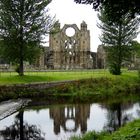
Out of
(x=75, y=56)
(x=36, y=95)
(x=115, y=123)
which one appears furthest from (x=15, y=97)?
(x=75, y=56)

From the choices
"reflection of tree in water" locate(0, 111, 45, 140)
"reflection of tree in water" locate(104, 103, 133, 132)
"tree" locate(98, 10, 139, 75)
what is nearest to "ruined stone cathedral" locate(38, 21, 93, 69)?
"tree" locate(98, 10, 139, 75)

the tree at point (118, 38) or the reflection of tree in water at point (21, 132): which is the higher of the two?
the tree at point (118, 38)

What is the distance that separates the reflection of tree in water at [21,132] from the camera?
24950mm

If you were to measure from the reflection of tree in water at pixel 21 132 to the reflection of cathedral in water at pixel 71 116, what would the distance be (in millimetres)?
1618

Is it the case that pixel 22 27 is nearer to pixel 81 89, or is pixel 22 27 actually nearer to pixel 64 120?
pixel 81 89

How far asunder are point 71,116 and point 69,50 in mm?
88081

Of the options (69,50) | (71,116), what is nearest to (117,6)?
(71,116)

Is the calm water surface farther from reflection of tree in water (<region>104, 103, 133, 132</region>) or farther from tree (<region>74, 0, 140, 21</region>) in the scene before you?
tree (<region>74, 0, 140, 21</region>)

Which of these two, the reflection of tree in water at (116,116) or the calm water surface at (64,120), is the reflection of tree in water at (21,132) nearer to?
the calm water surface at (64,120)

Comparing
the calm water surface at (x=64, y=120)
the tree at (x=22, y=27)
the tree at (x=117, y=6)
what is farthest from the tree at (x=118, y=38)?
the tree at (x=117, y=6)

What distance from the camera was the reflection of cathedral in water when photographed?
97.7 feet

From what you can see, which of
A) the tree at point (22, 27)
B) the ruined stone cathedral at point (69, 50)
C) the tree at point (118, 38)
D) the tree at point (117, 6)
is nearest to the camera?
the tree at point (117, 6)

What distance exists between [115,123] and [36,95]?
820 inches

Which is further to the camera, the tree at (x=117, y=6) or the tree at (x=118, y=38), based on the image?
the tree at (x=118, y=38)
